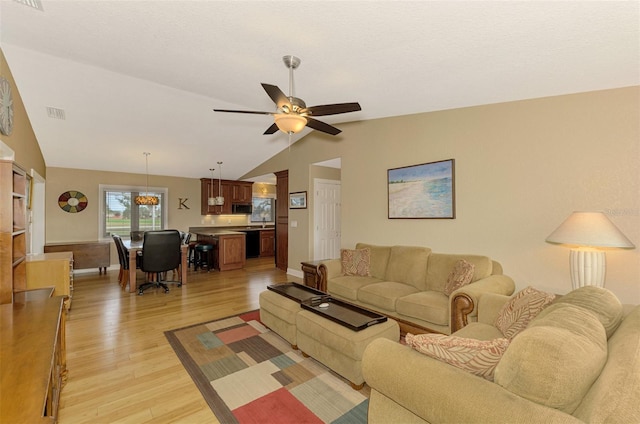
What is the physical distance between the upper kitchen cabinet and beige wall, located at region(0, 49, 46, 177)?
362 cm

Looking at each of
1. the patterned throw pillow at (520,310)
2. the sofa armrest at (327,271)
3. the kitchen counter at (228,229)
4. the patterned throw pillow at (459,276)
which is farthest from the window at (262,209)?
the patterned throw pillow at (520,310)

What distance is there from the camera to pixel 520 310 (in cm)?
201

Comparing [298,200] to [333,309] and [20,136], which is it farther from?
[20,136]

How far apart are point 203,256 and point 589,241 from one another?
7072mm

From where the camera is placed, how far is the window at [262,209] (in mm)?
9398

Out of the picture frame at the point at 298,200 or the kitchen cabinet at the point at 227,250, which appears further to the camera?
the kitchen cabinet at the point at 227,250

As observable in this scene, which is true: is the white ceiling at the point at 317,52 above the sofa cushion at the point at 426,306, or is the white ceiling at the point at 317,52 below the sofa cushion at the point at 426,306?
above

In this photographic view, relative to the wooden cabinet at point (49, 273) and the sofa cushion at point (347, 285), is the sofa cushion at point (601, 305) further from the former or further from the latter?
the wooden cabinet at point (49, 273)

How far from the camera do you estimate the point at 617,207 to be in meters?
2.61

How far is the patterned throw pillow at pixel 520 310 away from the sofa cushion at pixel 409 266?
4.34 feet

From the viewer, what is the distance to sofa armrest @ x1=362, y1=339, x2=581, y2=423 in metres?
0.99

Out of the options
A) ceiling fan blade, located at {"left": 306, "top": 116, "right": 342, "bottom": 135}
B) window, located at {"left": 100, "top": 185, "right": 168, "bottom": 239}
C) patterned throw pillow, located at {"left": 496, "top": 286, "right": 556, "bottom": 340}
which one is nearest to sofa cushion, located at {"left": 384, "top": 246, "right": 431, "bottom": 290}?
patterned throw pillow, located at {"left": 496, "top": 286, "right": 556, "bottom": 340}

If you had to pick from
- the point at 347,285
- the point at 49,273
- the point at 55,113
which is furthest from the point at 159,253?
the point at 347,285

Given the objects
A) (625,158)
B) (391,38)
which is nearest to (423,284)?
(625,158)
